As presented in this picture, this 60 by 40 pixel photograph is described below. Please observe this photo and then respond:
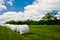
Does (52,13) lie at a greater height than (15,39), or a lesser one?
greater

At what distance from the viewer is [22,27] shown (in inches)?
885

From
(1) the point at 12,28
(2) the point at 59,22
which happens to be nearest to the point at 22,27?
(1) the point at 12,28

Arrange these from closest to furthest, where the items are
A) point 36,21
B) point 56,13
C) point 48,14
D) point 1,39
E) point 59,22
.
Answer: point 1,39, point 59,22, point 36,21, point 56,13, point 48,14

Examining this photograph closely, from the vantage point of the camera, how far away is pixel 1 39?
15.8 m

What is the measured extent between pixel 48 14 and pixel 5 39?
83921mm

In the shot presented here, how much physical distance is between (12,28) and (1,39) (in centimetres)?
926

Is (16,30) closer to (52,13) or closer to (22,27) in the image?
(22,27)

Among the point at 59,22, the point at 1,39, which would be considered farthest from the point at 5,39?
the point at 59,22

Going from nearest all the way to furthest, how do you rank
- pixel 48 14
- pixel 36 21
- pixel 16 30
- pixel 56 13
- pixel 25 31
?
pixel 25 31, pixel 16 30, pixel 36 21, pixel 56 13, pixel 48 14

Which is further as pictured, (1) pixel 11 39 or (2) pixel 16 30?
(2) pixel 16 30

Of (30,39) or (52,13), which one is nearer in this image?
(30,39)

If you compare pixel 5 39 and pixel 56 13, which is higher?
pixel 56 13

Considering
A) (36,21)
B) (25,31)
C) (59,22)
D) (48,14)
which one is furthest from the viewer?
(48,14)

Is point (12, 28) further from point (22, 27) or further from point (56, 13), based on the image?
point (56, 13)
